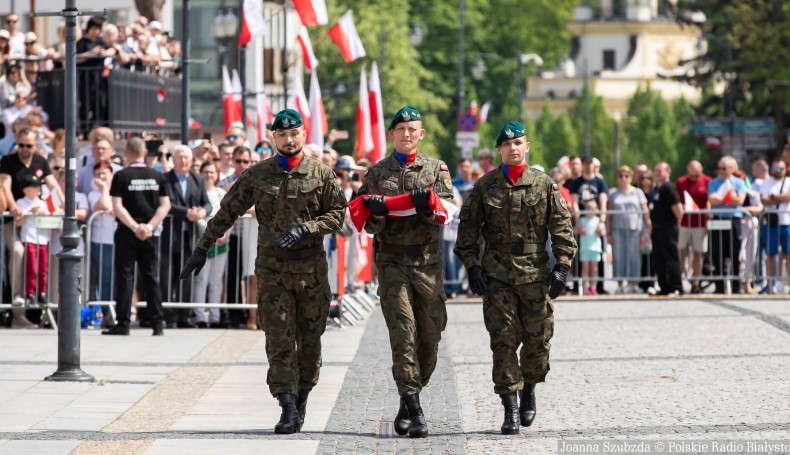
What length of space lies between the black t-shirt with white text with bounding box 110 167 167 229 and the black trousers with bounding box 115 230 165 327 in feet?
0.50

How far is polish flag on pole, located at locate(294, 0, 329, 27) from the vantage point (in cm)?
2525

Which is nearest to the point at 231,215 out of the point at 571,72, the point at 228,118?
the point at 228,118

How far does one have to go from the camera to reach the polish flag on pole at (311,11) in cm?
2525

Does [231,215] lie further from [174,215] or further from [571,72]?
[571,72]

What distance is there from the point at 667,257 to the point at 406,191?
1281 cm

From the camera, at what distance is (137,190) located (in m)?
17.2

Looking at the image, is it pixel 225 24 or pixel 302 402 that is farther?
pixel 225 24

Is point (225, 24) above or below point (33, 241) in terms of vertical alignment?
above

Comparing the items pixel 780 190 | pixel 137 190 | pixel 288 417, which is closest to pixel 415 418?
pixel 288 417

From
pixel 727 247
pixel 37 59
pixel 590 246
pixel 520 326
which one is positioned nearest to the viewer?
pixel 520 326

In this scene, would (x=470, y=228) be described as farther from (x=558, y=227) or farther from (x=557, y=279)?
(x=557, y=279)

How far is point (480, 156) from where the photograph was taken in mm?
24125

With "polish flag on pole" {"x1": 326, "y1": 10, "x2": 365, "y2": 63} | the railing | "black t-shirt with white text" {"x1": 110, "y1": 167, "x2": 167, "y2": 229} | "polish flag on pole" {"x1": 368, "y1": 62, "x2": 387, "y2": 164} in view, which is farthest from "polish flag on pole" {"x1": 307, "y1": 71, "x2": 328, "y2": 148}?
"black t-shirt with white text" {"x1": 110, "y1": 167, "x2": 167, "y2": 229}

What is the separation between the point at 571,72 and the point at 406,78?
227ft
